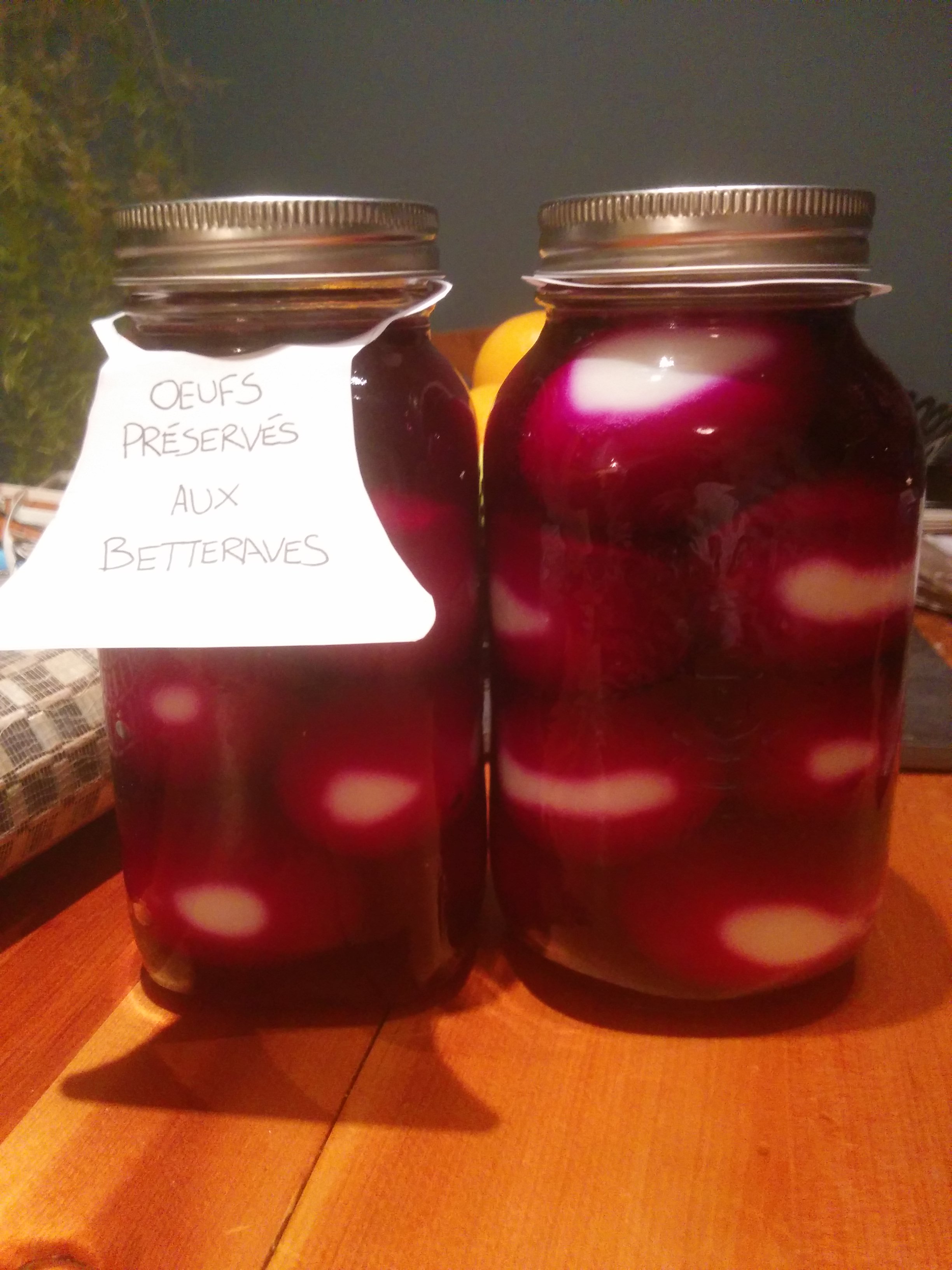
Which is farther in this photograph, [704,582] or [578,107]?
[578,107]

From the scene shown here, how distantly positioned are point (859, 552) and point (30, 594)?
0.27 metres

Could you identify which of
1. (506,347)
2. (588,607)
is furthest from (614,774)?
(506,347)

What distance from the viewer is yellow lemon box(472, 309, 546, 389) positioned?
719 millimetres

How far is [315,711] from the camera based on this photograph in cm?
37

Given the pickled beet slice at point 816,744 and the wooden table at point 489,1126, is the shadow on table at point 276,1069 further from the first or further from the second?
the pickled beet slice at point 816,744

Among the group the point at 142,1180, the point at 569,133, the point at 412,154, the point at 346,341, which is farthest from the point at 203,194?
the point at 142,1180

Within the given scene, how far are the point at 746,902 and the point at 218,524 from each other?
0.23 meters

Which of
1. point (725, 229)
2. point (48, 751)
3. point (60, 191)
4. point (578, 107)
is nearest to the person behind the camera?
point (725, 229)

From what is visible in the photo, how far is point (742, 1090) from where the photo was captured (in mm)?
368

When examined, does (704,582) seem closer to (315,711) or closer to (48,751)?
(315,711)

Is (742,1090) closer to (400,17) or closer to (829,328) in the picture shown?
(829,328)

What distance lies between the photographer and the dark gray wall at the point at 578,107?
997 mm

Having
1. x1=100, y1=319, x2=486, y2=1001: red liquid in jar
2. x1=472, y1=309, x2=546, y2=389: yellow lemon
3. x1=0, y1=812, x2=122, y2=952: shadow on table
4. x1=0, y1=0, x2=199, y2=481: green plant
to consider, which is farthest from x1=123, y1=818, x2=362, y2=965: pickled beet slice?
x1=0, y1=0, x2=199, y2=481: green plant

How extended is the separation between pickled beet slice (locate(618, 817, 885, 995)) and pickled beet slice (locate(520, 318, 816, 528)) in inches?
4.9
